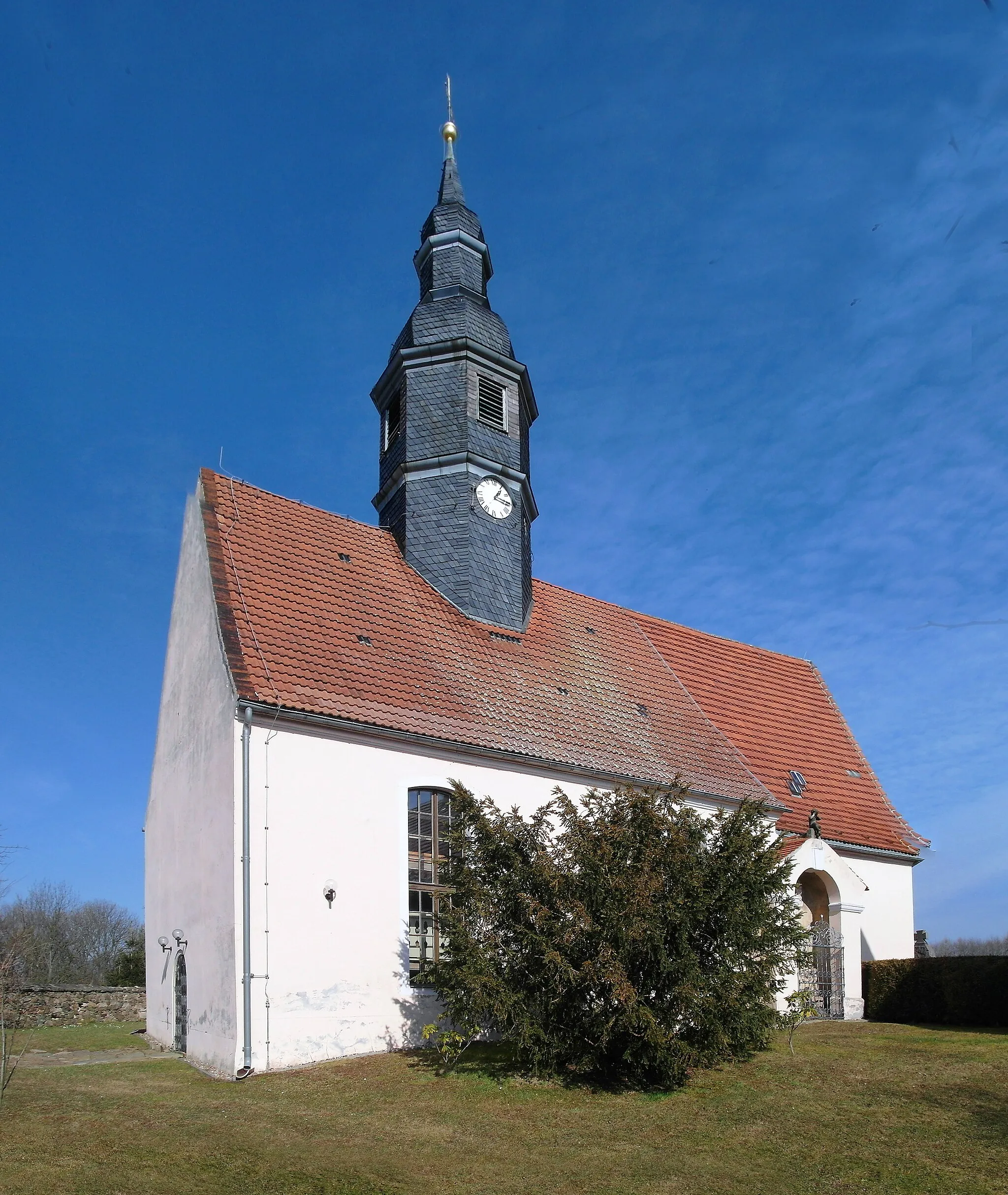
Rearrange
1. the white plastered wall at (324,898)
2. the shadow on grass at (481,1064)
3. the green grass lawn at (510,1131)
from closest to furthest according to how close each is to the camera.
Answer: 1. the green grass lawn at (510,1131)
2. the shadow on grass at (481,1064)
3. the white plastered wall at (324,898)

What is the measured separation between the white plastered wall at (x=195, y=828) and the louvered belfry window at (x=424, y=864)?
2669mm

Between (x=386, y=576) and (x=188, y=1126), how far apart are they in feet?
34.3

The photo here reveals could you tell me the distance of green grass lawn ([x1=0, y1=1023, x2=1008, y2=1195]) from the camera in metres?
8.48

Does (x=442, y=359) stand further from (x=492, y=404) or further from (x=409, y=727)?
(x=409, y=727)

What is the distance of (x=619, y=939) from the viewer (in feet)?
38.4

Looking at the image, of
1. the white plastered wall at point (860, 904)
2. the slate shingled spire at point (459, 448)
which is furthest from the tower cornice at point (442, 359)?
the white plastered wall at point (860, 904)

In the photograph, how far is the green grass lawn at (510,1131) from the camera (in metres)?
8.48

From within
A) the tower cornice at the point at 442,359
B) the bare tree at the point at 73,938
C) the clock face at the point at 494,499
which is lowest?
the bare tree at the point at 73,938

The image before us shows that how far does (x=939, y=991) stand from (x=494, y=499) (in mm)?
11440

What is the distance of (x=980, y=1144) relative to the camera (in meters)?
9.16

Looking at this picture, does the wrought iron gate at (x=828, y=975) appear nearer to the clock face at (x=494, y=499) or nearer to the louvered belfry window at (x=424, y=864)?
the louvered belfry window at (x=424, y=864)

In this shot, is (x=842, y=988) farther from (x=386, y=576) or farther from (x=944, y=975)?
(x=386, y=576)

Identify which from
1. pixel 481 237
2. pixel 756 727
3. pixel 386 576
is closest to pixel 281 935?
pixel 386 576

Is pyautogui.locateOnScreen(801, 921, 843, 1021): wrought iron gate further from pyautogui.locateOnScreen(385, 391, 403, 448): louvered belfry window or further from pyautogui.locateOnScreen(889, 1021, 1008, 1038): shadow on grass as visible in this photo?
pyautogui.locateOnScreen(385, 391, 403, 448): louvered belfry window
